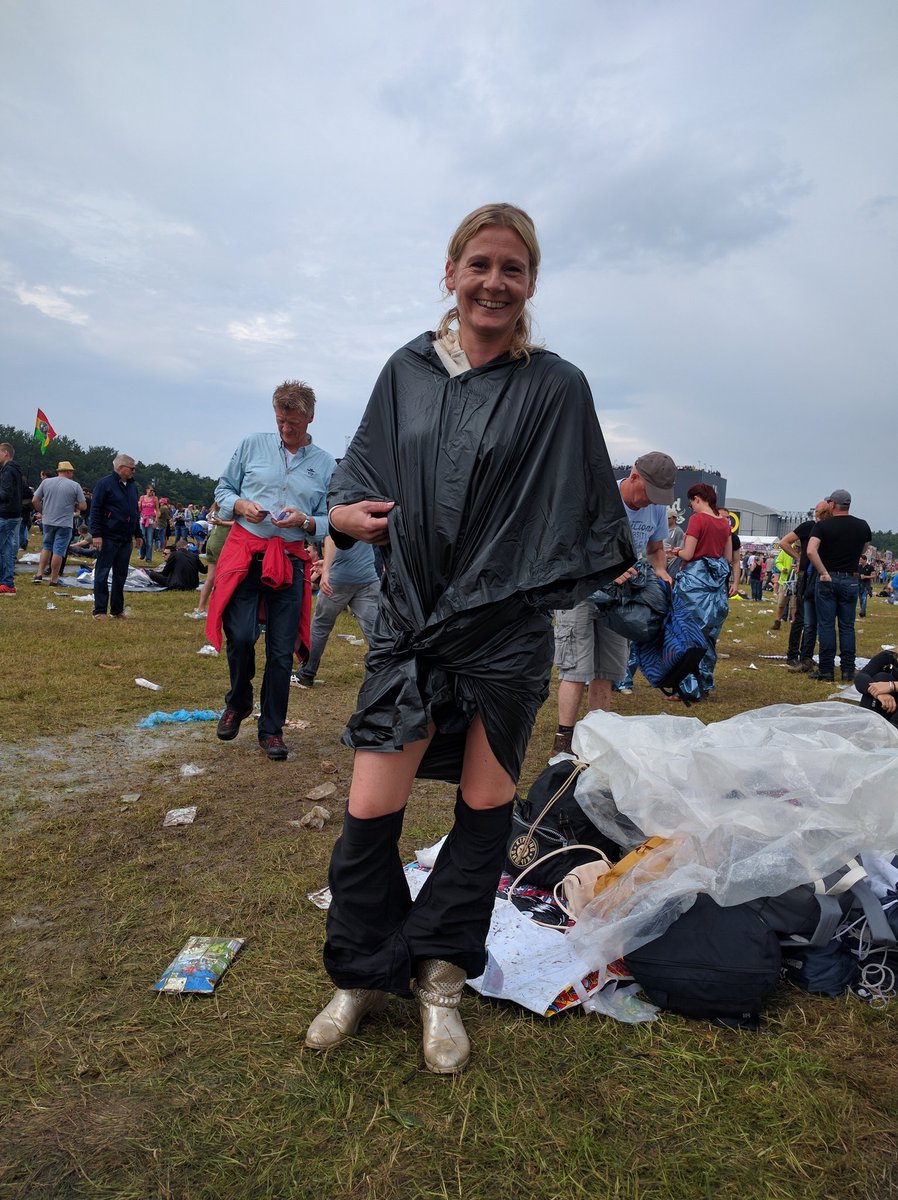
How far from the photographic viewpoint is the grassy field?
1557 mm

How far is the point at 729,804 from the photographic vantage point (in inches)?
98.3

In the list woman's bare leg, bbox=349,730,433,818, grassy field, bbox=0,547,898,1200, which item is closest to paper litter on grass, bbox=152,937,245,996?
grassy field, bbox=0,547,898,1200

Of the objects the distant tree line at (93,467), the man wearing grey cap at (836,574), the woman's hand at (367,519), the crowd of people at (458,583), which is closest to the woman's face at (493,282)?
the crowd of people at (458,583)

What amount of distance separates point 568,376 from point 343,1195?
184 centimetres

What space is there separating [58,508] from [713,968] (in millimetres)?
11434

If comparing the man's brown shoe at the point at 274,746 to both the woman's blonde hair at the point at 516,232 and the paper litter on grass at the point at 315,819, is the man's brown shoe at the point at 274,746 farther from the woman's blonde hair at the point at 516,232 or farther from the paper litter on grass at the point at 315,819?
the woman's blonde hair at the point at 516,232

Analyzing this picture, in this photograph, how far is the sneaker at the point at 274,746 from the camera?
14.2 feet

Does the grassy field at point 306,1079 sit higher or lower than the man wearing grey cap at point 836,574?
lower

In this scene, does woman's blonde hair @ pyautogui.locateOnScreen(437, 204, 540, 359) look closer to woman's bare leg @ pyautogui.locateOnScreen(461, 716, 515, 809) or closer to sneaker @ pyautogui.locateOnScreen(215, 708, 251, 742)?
woman's bare leg @ pyautogui.locateOnScreen(461, 716, 515, 809)

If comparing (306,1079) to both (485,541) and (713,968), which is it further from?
(485,541)

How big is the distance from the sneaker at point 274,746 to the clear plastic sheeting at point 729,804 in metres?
2.00

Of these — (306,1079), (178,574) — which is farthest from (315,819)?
(178,574)

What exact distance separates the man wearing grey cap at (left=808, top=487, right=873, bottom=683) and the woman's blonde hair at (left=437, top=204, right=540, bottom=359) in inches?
281

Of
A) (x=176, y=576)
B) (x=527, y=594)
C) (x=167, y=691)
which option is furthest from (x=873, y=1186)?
(x=176, y=576)
